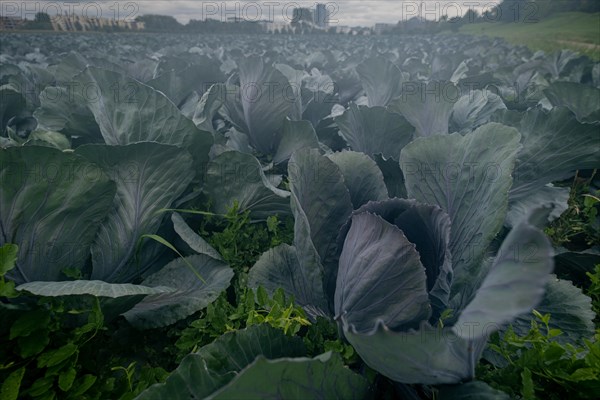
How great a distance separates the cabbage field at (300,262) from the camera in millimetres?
916

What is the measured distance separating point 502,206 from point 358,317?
486mm

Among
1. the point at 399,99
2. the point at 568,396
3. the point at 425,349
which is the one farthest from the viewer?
the point at 399,99

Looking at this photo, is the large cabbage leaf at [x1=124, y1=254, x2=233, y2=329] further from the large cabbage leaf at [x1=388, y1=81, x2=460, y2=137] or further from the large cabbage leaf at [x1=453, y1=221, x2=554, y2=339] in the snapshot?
the large cabbage leaf at [x1=388, y1=81, x2=460, y2=137]

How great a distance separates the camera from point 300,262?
132cm

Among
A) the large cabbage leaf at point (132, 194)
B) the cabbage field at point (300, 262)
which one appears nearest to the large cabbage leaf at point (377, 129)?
the cabbage field at point (300, 262)

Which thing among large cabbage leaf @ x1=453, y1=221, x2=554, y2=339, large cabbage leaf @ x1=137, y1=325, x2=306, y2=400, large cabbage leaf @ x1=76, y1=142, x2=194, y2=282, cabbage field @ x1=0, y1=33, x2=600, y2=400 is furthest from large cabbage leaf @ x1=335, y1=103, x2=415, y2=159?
large cabbage leaf @ x1=453, y1=221, x2=554, y2=339

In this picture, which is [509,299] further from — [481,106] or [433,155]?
[481,106]

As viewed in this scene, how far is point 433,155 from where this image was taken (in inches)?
54.7

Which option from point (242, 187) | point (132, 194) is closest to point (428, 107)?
point (242, 187)

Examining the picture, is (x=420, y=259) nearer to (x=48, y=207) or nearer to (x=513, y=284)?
(x=513, y=284)

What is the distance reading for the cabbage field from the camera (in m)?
0.92

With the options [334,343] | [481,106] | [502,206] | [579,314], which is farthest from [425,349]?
[481,106]

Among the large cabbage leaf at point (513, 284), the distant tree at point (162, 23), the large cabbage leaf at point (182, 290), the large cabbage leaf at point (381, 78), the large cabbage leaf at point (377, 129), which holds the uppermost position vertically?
the distant tree at point (162, 23)

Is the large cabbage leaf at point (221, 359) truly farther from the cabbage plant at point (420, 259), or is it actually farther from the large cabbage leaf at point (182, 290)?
the large cabbage leaf at point (182, 290)
